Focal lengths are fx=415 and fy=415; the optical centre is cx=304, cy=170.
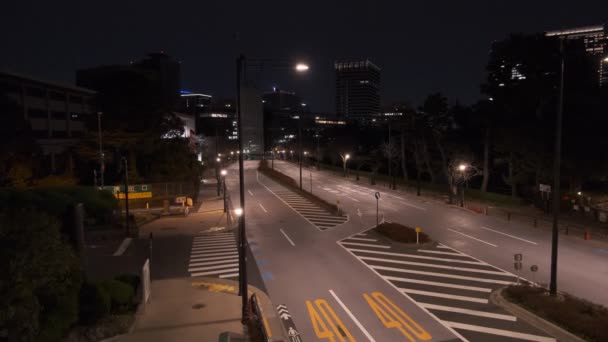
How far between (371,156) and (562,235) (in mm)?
55552

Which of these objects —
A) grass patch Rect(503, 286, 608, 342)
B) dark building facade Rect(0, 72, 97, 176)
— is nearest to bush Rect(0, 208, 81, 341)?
grass patch Rect(503, 286, 608, 342)

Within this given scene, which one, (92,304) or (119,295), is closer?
(92,304)

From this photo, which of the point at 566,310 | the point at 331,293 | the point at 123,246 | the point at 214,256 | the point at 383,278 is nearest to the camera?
the point at 566,310

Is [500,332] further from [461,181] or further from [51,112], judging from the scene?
[51,112]

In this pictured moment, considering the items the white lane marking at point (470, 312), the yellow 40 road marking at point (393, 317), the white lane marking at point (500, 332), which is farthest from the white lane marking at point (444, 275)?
the white lane marking at point (500, 332)

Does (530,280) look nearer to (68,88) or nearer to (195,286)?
(195,286)

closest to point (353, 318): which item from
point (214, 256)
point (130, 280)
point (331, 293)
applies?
point (331, 293)

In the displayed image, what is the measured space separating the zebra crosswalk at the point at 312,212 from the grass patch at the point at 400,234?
15.5ft

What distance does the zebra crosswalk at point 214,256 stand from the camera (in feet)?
62.1

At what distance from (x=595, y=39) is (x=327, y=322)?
2259 cm

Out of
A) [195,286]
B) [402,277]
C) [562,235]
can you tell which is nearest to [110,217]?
[195,286]

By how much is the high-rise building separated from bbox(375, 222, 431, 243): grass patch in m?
11.8

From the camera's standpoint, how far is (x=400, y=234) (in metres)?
23.7

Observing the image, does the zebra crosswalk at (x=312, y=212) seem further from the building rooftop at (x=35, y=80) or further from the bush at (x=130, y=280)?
the building rooftop at (x=35, y=80)
